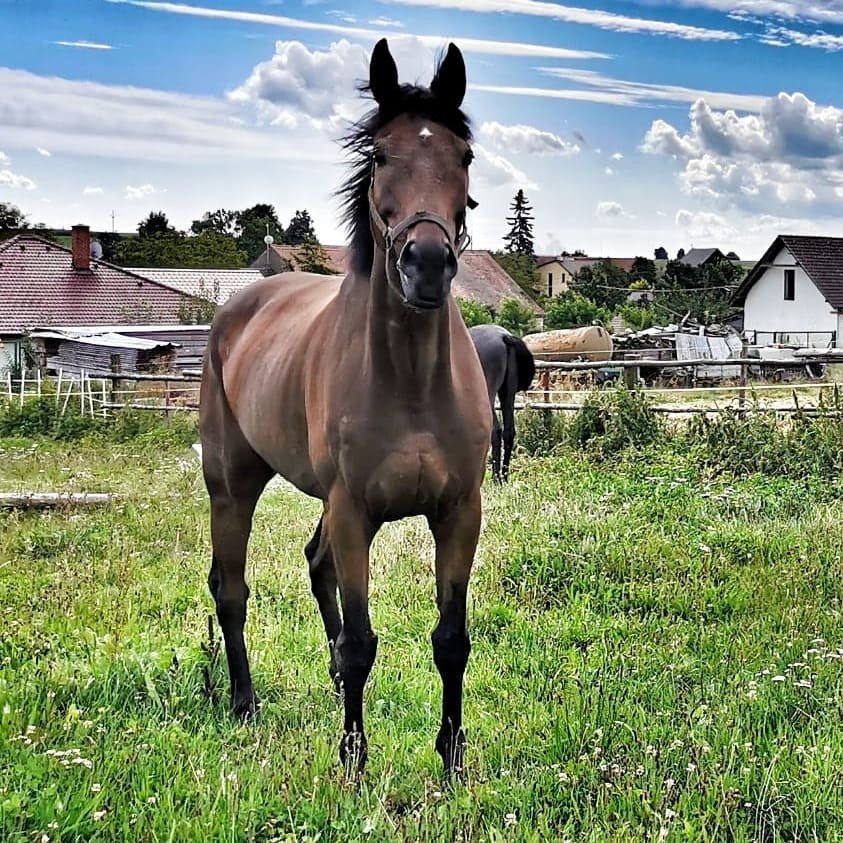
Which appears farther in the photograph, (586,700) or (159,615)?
(159,615)

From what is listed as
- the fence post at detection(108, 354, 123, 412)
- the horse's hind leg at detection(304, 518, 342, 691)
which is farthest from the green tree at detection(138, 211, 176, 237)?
the horse's hind leg at detection(304, 518, 342, 691)

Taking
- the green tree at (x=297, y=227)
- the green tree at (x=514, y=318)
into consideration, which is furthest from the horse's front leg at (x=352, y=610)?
the green tree at (x=297, y=227)

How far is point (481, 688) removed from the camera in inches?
168

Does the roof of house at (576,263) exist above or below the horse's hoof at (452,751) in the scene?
above

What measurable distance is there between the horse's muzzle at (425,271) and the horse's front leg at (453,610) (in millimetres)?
857

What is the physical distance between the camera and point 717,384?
2581 centimetres

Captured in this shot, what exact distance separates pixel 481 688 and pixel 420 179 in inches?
91.4

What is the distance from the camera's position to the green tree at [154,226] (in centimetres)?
6327

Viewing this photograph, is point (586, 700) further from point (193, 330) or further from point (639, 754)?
point (193, 330)

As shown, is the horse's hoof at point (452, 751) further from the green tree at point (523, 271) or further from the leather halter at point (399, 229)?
the green tree at point (523, 271)

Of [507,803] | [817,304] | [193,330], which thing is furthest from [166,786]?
[817,304]

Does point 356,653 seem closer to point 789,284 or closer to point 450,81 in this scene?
point 450,81

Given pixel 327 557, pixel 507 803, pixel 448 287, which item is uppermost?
pixel 448 287

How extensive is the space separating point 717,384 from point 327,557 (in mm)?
22929
